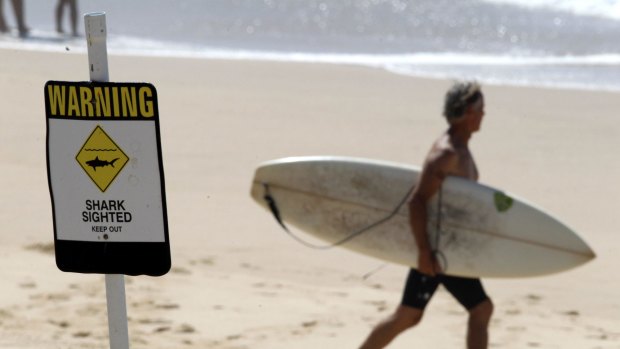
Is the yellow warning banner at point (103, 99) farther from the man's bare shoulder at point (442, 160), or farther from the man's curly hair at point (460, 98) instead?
the man's curly hair at point (460, 98)

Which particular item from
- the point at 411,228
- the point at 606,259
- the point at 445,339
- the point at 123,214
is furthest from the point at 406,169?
the point at 606,259

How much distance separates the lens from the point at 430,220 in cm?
557

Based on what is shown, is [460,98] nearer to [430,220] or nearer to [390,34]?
[430,220]

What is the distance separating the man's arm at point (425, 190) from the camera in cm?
543

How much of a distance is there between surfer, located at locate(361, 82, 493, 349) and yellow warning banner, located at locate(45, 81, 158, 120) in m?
1.96

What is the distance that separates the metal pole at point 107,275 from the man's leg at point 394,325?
6.10 feet

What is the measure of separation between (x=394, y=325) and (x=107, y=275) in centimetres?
194

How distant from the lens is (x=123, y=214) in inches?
150

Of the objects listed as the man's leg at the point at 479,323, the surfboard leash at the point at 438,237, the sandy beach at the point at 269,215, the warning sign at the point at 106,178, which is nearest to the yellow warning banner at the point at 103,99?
the warning sign at the point at 106,178

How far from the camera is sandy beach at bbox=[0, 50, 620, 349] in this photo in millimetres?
6848

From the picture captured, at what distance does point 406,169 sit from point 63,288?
239 centimetres

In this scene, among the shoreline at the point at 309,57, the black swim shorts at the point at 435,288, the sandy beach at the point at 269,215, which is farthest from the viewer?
the shoreline at the point at 309,57

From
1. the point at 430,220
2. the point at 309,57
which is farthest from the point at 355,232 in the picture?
the point at 309,57

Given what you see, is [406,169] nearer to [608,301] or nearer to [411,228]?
[411,228]
